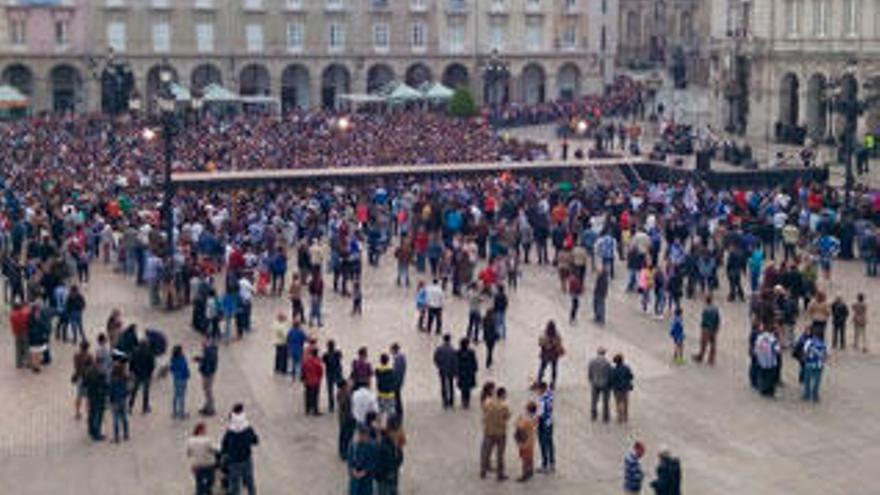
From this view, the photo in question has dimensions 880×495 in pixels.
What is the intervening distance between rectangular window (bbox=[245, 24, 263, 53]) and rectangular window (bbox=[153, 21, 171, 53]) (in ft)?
15.9

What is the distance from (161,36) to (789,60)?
3564 cm

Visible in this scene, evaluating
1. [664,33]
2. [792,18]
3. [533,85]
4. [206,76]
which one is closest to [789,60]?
[792,18]

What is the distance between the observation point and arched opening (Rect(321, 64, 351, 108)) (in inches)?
3265

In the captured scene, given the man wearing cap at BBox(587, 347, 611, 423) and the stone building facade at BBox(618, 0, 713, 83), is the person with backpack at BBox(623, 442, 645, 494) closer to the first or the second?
the man wearing cap at BBox(587, 347, 611, 423)

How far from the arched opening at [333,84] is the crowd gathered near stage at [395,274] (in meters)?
32.0

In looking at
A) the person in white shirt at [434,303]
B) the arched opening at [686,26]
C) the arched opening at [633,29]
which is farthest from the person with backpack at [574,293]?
A: the arched opening at [633,29]

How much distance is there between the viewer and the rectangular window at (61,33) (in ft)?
244

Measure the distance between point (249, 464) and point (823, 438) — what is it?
932 centimetres

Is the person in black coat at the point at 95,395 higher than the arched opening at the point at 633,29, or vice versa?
the arched opening at the point at 633,29

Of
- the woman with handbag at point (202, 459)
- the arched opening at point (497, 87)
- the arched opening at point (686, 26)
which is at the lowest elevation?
the woman with handbag at point (202, 459)

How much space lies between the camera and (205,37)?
78062 mm

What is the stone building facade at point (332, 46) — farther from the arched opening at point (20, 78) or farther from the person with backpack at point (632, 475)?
the person with backpack at point (632, 475)

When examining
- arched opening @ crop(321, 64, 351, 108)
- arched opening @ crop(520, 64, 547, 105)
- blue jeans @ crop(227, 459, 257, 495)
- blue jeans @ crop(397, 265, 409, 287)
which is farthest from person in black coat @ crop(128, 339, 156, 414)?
arched opening @ crop(520, 64, 547, 105)

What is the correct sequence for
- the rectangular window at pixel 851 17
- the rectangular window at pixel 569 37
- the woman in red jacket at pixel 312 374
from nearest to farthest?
the woman in red jacket at pixel 312 374
the rectangular window at pixel 851 17
the rectangular window at pixel 569 37
